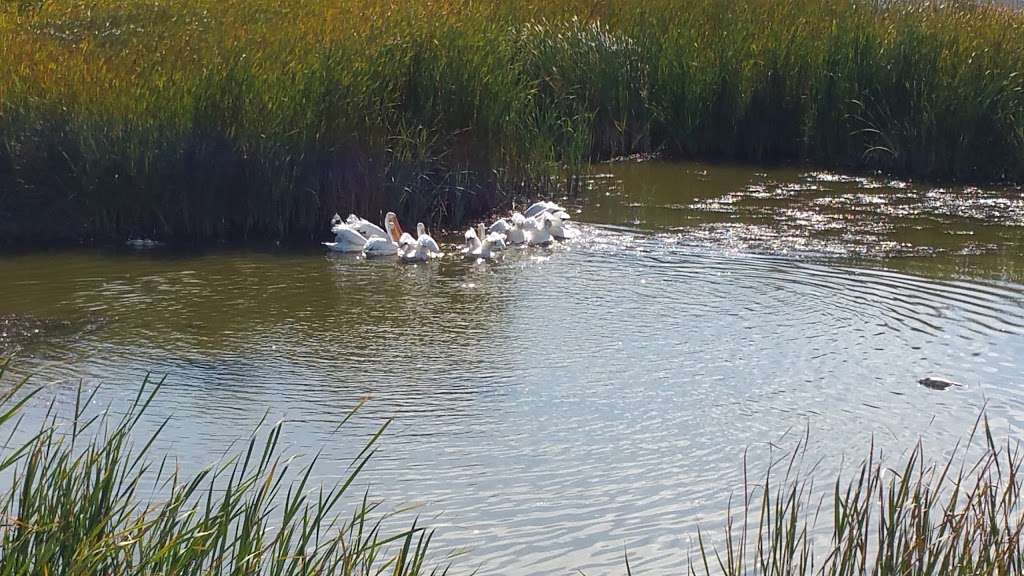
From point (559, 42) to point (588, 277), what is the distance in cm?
515

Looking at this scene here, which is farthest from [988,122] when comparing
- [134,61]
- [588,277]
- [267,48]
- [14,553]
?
[14,553]

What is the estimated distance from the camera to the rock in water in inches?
245

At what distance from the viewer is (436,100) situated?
10336 mm

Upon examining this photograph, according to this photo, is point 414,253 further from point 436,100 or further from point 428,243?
point 436,100

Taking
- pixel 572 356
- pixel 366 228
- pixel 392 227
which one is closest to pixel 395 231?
pixel 392 227

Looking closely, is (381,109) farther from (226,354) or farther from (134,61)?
(226,354)

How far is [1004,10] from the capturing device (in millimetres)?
15516

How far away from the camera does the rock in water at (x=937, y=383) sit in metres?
6.23

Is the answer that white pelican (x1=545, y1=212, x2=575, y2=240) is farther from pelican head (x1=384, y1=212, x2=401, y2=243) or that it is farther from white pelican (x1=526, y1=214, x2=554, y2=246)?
pelican head (x1=384, y1=212, x2=401, y2=243)

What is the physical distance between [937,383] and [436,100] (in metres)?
5.12

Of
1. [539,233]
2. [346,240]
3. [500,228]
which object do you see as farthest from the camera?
[500,228]

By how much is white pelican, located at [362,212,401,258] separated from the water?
0.11 m

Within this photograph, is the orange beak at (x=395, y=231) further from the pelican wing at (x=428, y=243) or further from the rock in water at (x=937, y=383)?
the rock in water at (x=937, y=383)

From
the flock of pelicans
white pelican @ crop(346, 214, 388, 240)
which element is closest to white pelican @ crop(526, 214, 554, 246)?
the flock of pelicans
